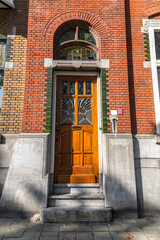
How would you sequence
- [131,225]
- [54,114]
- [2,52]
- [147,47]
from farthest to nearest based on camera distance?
[2,52], [147,47], [54,114], [131,225]

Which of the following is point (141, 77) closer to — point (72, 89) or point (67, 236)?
point (72, 89)

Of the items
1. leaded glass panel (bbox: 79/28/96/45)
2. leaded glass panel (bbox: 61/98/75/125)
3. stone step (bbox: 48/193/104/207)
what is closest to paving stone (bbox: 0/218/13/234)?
stone step (bbox: 48/193/104/207)

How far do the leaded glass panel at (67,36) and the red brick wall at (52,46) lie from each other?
0.36 meters

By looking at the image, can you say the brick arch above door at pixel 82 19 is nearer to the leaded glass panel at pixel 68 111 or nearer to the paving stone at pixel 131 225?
the leaded glass panel at pixel 68 111

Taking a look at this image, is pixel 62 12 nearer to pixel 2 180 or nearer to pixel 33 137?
pixel 33 137

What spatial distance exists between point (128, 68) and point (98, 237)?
13.6 ft

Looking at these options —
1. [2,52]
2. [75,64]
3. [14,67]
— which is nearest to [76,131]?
[75,64]

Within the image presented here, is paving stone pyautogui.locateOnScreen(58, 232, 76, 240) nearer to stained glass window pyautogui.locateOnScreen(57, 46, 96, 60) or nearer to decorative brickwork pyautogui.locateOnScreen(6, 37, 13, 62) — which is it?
stained glass window pyautogui.locateOnScreen(57, 46, 96, 60)

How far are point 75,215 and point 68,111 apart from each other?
2585 mm

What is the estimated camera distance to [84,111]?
4695 mm

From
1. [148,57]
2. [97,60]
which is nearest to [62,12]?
[97,60]

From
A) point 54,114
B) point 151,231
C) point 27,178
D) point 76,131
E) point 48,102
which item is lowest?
point 151,231

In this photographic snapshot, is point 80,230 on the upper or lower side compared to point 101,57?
lower

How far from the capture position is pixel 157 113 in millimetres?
4500
